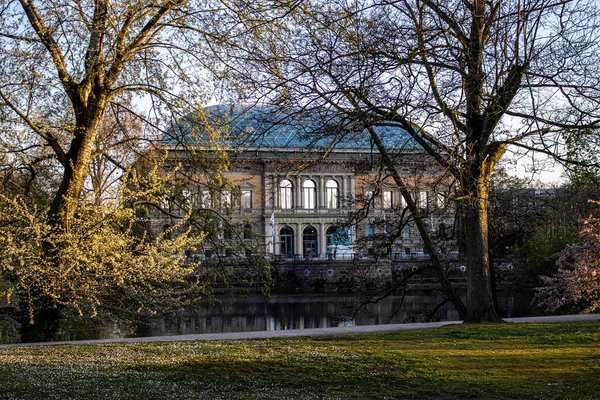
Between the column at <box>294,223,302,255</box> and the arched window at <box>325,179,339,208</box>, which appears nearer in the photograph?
the column at <box>294,223,302,255</box>

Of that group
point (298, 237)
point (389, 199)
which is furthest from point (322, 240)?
point (389, 199)

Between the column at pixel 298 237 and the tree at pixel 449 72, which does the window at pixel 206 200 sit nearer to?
the tree at pixel 449 72

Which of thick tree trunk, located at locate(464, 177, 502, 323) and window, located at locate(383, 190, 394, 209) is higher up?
window, located at locate(383, 190, 394, 209)

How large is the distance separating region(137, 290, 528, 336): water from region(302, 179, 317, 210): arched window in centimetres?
2635

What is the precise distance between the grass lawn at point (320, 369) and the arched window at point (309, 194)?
49.1 meters

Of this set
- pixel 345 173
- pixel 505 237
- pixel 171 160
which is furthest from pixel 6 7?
pixel 345 173

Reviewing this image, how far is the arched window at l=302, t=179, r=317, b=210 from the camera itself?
58.8 meters

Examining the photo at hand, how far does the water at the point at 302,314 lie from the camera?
19.8m

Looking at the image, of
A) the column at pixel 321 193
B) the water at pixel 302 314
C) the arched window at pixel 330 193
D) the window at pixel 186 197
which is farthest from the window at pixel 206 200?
the arched window at pixel 330 193

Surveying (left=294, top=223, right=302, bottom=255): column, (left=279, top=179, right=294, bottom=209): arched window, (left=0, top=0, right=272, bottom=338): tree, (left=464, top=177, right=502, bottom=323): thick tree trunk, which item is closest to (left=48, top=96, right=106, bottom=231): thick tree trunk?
(left=0, top=0, right=272, bottom=338): tree

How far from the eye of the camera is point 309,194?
59.2 metres

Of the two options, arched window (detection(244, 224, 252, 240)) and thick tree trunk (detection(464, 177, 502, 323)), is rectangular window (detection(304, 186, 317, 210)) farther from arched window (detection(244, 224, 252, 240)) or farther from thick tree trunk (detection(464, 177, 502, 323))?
thick tree trunk (detection(464, 177, 502, 323))

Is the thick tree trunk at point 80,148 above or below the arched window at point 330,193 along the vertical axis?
below

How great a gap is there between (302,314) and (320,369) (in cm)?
1885
